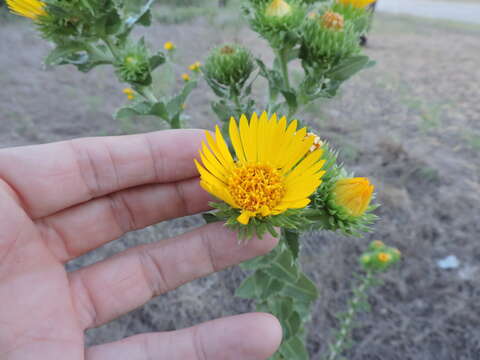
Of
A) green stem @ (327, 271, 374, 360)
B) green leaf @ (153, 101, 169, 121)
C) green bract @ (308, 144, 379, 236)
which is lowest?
green stem @ (327, 271, 374, 360)

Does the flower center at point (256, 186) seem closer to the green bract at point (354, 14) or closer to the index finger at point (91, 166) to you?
the index finger at point (91, 166)

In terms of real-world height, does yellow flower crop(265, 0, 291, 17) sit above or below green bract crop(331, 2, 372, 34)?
above

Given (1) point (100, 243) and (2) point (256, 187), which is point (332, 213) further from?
(1) point (100, 243)

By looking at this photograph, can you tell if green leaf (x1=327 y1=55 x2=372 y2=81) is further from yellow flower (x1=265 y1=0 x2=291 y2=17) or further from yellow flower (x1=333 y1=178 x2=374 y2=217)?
yellow flower (x1=333 y1=178 x2=374 y2=217)

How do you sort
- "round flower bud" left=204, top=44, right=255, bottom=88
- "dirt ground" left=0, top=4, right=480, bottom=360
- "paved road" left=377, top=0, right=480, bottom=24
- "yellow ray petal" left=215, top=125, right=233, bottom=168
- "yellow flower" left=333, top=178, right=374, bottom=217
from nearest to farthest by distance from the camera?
"yellow flower" left=333, top=178, right=374, bottom=217 < "yellow ray petal" left=215, top=125, right=233, bottom=168 < "round flower bud" left=204, top=44, right=255, bottom=88 < "dirt ground" left=0, top=4, right=480, bottom=360 < "paved road" left=377, top=0, right=480, bottom=24

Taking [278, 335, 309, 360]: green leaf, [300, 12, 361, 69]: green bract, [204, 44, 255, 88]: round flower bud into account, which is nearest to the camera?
[300, 12, 361, 69]: green bract

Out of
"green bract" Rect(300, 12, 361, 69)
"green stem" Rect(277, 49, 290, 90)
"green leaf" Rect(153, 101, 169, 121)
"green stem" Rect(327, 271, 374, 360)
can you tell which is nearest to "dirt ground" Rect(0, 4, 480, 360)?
"green stem" Rect(327, 271, 374, 360)

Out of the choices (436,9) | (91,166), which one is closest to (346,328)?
(91,166)
